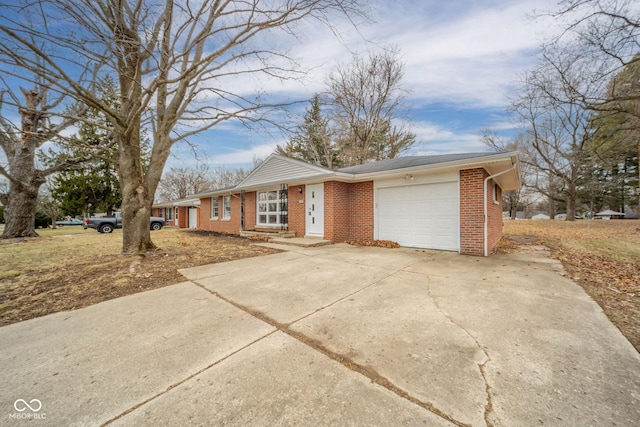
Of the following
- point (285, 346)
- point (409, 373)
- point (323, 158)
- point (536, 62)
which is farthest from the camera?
point (323, 158)

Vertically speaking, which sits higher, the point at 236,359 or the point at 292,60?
the point at 292,60

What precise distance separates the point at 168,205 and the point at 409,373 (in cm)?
2965

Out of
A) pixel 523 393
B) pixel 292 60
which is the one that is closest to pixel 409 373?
pixel 523 393

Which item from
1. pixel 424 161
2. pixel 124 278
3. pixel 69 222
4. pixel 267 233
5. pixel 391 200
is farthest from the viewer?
pixel 69 222

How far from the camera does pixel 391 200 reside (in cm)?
825

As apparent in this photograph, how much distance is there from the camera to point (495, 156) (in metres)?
5.88

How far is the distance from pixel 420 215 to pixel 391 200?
109 cm

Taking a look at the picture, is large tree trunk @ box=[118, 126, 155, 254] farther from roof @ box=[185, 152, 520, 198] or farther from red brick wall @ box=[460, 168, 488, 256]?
red brick wall @ box=[460, 168, 488, 256]

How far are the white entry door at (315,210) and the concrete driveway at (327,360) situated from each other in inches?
222

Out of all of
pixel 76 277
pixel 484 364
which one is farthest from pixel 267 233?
pixel 484 364

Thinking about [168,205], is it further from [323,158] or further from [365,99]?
[365,99]

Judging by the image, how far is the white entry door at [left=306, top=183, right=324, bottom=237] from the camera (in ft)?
30.0

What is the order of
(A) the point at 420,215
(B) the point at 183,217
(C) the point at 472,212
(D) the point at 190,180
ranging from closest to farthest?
(C) the point at 472,212
(A) the point at 420,215
(B) the point at 183,217
(D) the point at 190,180

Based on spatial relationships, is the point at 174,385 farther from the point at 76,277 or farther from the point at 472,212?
the point at 472,212
